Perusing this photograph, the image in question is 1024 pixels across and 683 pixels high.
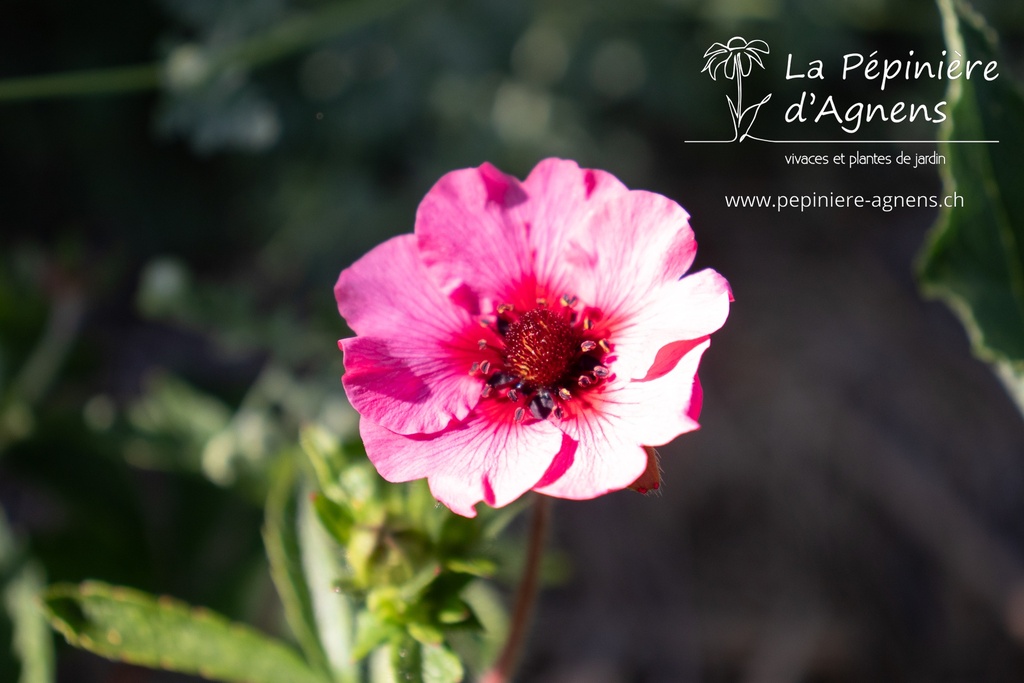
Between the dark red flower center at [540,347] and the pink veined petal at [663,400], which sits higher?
the dark red flower center at [540,347]

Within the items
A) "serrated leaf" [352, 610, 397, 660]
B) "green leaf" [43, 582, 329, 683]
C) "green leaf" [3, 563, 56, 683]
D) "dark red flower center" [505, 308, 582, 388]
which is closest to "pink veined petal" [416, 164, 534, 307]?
"dark red flower center" [505, 308, 582, 388]

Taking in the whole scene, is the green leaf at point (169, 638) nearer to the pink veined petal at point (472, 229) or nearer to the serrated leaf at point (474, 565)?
the serrated leaf at point (474, 565)

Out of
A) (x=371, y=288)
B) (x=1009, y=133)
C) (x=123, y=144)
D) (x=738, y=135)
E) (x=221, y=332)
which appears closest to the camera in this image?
(x=371, y=288)

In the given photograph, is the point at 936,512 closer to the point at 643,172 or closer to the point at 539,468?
A: the point at 643,172

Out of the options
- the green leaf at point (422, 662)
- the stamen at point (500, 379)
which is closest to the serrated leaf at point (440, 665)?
the green leaf at point (422, 662)

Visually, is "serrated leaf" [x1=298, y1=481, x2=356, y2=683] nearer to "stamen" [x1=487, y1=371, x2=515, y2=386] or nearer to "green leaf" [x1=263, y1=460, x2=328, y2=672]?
"green leaf" [x1=263, y1=460, x2=328, y2=672]

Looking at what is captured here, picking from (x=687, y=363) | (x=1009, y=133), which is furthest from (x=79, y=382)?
(x=1009, y=133)

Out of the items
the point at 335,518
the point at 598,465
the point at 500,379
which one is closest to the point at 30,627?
the point at 335,518
